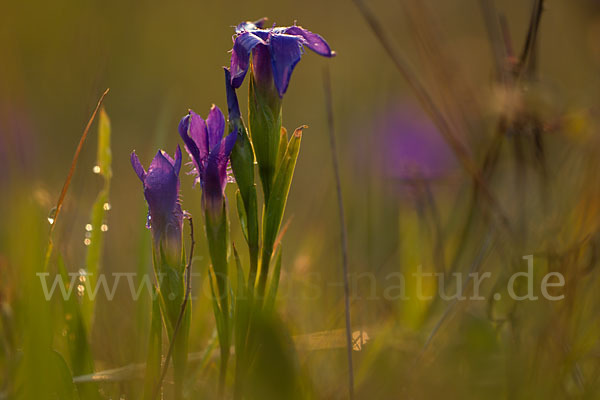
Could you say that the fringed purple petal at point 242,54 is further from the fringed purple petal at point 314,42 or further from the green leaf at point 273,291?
the green leaf at point 273,291

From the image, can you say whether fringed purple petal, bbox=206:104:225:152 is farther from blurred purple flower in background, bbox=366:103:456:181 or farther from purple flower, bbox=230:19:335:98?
blurred purple flower in background, bbox=366:103:456:181

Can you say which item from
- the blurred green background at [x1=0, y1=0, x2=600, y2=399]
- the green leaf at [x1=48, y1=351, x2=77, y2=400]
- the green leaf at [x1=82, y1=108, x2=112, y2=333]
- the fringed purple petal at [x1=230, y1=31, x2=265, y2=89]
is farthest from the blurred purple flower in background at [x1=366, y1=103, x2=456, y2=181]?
the green leaf at [x1=48, y1=351, x2=77, y2=400]

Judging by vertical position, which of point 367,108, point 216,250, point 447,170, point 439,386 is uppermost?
point 367,108

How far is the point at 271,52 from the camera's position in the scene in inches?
34.3

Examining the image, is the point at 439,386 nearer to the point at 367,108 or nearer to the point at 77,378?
the point at 77,378

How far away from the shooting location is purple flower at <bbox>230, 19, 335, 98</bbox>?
Answer: 86 cm

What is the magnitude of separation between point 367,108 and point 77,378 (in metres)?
2.15

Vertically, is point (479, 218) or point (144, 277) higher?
point (479, 218)

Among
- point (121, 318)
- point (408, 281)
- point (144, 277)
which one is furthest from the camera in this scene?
point (408, 281)

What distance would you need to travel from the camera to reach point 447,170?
295 centimetres

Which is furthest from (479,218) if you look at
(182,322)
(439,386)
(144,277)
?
(182,322)

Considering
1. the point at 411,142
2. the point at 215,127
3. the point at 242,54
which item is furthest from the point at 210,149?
the point at 411,142

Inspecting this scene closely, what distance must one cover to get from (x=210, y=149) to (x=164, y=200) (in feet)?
0.34

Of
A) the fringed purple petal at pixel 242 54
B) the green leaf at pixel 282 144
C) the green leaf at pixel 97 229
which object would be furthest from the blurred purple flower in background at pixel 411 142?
the fringed purple petal at pixel 242 54
